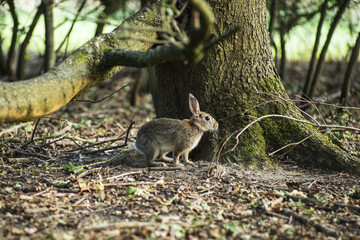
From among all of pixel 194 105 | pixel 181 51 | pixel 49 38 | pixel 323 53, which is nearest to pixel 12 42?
pixel 49 38

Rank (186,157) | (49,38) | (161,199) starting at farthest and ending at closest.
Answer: (49,38) → (186,157) → (161,199)

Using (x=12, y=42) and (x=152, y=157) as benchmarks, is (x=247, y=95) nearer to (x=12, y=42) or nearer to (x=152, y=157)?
(x=152, y=157)

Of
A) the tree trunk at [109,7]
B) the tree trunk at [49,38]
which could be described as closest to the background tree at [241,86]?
the tree trunk at [49,38]

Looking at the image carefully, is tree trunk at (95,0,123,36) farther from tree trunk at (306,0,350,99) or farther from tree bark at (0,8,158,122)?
tree trunk at (306,0,350,99)

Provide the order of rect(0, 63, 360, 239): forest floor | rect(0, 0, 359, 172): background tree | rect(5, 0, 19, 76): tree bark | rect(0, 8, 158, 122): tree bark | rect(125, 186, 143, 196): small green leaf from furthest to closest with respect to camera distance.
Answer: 1. rect(5, 0, 19, 76): tree bark
2. rect(0, 0, 359, 172): background tree
3. rect(125, 186, 143, 196): small green leaf
4. rect(0, 8, 158, 122): tree bark
5. rect(0, 63, 360, 239): forest floor

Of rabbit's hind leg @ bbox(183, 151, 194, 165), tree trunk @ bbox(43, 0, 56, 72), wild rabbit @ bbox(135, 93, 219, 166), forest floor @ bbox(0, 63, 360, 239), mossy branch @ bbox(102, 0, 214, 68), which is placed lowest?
forest floor @ bbox(0, 63, 360, 239)

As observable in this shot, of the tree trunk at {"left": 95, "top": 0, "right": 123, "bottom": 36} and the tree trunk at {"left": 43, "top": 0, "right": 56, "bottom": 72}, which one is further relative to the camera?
the tree trunk at {"left": 95, "top": 0, "right": 123, "bottom": 36}

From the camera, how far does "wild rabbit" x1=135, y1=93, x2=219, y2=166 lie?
5582 millimetres

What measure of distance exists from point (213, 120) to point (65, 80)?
2.10 meters

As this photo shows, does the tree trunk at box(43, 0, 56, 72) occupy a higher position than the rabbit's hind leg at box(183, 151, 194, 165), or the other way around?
the tree trunk at box(43, 0, 56, 72)

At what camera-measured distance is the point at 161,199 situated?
4457mm

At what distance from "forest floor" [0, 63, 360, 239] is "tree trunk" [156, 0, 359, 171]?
250 mm

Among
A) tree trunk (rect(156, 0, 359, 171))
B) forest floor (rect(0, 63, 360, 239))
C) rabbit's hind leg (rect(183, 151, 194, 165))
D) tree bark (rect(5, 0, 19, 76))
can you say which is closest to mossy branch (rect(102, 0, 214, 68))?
tree trunk (rect(156, 0, 359, 171))

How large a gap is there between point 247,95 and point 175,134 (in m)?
1.17
